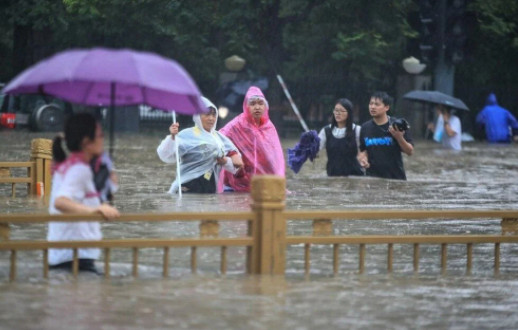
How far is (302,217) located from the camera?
1111 centimetres

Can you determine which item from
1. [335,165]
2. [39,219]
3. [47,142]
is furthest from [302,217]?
[335,165]

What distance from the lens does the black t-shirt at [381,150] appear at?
19.8 m

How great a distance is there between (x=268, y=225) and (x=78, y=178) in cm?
152

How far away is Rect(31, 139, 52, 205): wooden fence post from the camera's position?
60.5ft

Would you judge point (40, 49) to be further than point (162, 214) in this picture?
Yes

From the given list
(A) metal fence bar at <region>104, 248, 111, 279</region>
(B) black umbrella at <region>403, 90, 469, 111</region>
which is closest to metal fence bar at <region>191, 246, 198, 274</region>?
(A) metal fence bar at <region>104, 248, 111, 279</region>

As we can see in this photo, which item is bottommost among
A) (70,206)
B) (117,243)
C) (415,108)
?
(117,243)

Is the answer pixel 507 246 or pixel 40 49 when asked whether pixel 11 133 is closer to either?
pixel 40 49

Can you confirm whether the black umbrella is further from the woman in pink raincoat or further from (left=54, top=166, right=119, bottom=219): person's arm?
(left=54, top=166, right=119, bottom=219): person's arm

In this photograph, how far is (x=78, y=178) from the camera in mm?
10297

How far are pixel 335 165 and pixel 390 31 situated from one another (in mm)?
25889

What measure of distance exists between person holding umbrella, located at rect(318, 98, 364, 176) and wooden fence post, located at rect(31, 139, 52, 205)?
13.0ft

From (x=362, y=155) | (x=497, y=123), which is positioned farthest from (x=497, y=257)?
(x=497, y=123)

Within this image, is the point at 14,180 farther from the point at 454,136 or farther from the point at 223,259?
the point at 454,136
